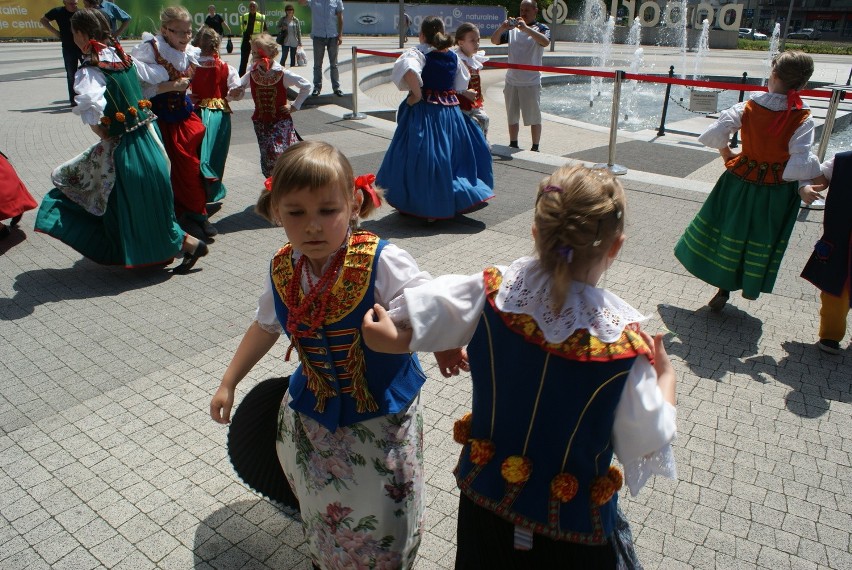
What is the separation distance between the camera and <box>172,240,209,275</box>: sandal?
5.18m

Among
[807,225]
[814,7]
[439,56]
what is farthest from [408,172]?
[814,7]

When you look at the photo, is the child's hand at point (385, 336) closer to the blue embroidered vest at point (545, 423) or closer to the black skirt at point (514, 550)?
the blue embroidered vest at point (545, 423)

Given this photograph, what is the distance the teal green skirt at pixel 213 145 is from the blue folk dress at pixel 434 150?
4.78 ft

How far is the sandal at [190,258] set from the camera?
17.0 ft

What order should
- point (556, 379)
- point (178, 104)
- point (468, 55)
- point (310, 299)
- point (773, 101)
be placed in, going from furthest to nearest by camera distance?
point (468, 55) < point (178, 104) < point (773, 101) < point (310, 299) < point (556, 379)

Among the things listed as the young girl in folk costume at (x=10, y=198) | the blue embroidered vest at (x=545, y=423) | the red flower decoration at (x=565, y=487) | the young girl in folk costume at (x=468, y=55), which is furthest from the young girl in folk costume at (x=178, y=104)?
the red flower decoration at (x=565, y=487)

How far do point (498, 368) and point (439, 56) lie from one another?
4946 millimetres

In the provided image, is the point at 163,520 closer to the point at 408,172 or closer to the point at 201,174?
the point at 201,174

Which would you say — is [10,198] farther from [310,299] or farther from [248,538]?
[310,299]

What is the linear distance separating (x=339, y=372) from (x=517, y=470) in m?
0.59

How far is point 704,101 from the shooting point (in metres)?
10.2

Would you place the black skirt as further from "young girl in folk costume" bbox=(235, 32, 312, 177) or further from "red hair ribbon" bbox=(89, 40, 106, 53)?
"young girl in folk costume" bbox=(235, 32, 312, 177)

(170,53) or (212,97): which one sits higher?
(170,53)

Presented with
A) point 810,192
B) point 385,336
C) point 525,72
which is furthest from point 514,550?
point 525,72
